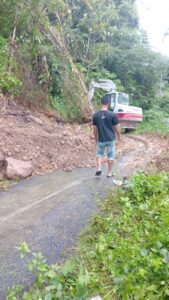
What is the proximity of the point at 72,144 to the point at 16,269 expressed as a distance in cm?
550

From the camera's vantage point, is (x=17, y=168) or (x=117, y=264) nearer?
(x=117, y=264)

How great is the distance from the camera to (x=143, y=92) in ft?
73.0

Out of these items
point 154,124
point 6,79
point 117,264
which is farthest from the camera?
point 154,124

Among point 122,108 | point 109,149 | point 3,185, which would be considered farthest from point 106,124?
point 122,108

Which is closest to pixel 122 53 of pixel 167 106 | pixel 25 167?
pixel 167 106

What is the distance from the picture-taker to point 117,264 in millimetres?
2576

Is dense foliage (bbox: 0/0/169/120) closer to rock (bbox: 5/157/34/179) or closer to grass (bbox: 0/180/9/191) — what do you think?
rock (bbox: 5/157/34/179)

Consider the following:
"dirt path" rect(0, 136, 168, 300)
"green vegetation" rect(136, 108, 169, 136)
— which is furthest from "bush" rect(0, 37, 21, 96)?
"green vegetation" rect(136, 108, 169, 136)

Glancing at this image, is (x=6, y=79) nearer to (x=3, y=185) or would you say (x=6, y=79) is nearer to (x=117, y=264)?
(x=3, y=185)

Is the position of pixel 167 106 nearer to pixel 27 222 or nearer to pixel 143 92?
pixel 143 92

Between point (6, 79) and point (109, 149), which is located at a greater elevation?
point (6, 79)

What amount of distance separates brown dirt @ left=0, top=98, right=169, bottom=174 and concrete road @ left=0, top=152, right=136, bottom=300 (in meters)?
0.83

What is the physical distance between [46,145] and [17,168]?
1.66 m

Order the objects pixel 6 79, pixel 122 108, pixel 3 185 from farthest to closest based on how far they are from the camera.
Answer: pixel 122 108, pixel 6 79, pixel 3 185
